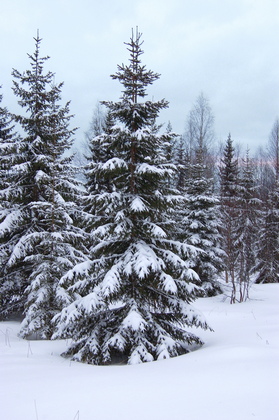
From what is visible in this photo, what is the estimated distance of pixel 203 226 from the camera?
1783 centimetres

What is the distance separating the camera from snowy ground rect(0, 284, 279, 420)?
319cm

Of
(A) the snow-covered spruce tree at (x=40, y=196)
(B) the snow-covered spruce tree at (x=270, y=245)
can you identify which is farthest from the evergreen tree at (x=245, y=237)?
(A) the snow-covered spruce tree at (x=40, y=196)

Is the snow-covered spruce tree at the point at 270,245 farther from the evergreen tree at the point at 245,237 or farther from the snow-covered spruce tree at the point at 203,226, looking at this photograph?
the snow-covered spruce tree at the point at 203,226

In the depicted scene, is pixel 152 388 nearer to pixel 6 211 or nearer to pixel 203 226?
pixel 6 211

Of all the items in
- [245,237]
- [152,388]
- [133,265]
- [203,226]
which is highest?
[203,226]

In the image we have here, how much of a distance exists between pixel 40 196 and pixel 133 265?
22.0 ft

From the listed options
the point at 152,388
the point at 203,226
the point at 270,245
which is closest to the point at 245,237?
the point at 203,226

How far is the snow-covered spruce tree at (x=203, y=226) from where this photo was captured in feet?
57.9

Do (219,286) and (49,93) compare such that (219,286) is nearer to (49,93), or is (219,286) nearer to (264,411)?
(49,93)

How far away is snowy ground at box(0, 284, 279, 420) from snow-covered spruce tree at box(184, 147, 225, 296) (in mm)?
12099

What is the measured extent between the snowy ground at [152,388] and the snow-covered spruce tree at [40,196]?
177 inches

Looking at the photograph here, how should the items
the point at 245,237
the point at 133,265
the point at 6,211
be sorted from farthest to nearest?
the point at 245,237
the point at 6,211
the point at 133,265

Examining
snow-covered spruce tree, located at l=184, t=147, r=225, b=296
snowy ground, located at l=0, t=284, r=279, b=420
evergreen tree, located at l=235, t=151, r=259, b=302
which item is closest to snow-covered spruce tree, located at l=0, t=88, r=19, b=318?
snowy ground, located at l=0, t=284, r=279, b=420

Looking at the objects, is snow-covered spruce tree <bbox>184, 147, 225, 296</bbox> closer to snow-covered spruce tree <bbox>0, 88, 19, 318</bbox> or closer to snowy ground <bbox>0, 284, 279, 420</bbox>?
snow-covered spruce tree <bbox>0, 88, 19, 318</bbox>
